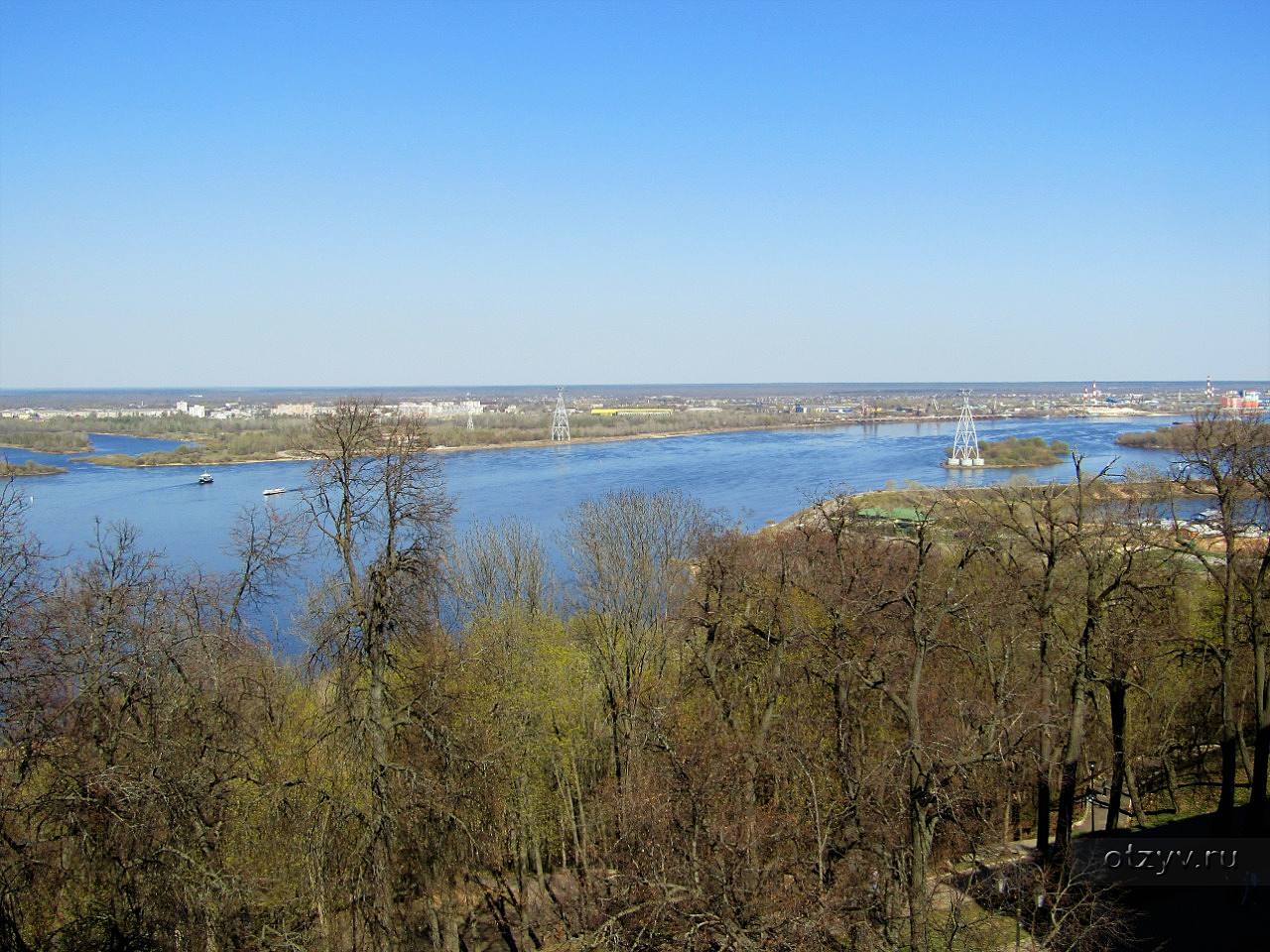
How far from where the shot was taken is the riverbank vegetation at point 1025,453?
52.3 m

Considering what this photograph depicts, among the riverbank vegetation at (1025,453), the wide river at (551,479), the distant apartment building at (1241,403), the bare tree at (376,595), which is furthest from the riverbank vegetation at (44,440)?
the distant apartment building at (1241,403)

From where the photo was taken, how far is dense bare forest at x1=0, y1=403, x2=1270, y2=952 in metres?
6.15

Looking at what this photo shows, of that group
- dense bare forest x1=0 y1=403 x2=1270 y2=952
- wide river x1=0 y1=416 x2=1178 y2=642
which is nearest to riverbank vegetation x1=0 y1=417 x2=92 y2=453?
wide river x1=0 y1=416 x2=1178 y2=642

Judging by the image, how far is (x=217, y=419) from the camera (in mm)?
78125

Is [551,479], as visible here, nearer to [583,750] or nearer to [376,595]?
[583,750]

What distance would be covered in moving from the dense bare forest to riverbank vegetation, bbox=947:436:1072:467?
4234 centimetres

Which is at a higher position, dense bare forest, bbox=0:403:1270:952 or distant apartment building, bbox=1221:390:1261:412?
distant apartment building, bbox=1221:390:1261:412

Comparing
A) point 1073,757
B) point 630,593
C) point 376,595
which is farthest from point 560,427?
point 376,595

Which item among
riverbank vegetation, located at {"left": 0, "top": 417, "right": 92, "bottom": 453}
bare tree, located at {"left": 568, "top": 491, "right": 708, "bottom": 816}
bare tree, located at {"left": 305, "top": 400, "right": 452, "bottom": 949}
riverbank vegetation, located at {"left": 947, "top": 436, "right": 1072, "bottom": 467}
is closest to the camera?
bare tree, located at {"left": 305, "top": 400, "right": 452, "bottom": 949}

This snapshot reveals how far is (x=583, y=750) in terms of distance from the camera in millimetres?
11086

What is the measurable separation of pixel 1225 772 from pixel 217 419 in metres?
79.6

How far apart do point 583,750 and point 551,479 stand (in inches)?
1335

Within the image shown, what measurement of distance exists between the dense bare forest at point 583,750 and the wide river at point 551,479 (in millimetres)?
10375

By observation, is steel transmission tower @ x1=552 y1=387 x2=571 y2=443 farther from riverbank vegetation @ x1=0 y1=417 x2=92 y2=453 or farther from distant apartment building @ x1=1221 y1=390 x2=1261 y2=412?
distant apartment building @ x1=1221 y1=390 x2=1261 y2=412
